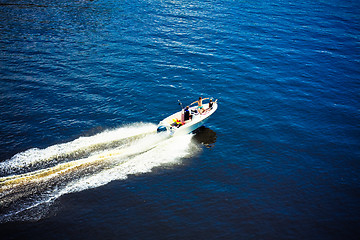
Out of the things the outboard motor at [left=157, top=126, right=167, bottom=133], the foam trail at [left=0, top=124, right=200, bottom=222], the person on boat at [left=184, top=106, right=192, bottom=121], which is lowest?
the foam trail at [left=0, top=124, right=200, bottom=222]

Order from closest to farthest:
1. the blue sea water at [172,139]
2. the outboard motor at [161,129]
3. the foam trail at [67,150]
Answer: the blue sea water at [172,139], the foam trail at [67,150], the outboard motor at [161,129]

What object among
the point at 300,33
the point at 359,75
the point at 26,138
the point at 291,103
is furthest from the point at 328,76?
the point at 26,138

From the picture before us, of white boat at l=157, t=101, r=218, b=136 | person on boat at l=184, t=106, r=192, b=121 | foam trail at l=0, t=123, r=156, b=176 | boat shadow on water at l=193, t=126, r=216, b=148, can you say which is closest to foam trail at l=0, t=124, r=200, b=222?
foam trail at l=0, t=123, r=156, b=176

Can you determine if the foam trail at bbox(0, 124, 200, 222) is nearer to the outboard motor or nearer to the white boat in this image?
the outboard motor

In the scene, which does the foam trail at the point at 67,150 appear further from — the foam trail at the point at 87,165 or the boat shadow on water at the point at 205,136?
the boat shadow on water at the point at 205,136

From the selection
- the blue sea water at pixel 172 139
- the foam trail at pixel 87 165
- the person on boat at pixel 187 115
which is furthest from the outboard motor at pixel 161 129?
the person on boat at pixel 187 115

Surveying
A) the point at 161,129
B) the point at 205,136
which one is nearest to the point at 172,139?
the point at 161,129
